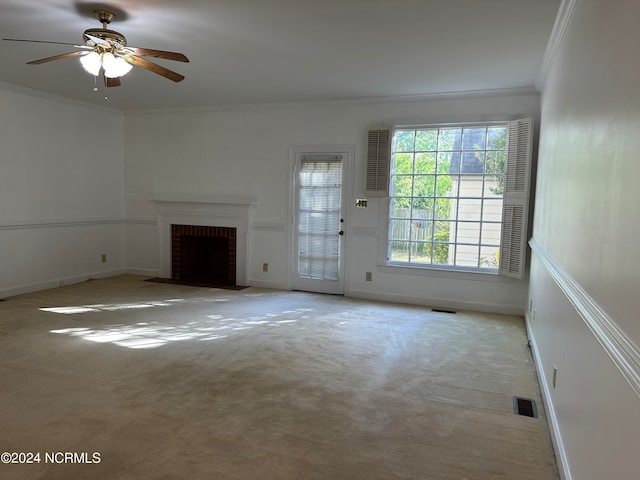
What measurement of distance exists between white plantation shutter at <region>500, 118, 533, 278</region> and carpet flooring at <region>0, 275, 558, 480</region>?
71 centimetres

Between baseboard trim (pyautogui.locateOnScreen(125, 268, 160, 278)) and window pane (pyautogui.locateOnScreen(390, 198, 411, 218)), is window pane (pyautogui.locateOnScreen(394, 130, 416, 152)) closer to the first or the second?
window pane (pyautogui.locateOnScreen(390, 198, 411, 218))

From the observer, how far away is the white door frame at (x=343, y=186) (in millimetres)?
5824

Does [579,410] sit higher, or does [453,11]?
[453,11]

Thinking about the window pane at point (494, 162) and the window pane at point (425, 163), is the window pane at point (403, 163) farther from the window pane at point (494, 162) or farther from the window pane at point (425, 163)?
the window pane at point (494, 162)

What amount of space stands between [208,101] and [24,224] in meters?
2.88

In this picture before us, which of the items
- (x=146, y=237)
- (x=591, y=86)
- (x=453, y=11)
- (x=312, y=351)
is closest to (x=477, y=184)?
(x=453, y=11)

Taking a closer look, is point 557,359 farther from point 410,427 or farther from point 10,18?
point 10,18

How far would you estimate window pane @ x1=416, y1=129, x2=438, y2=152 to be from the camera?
5445mm

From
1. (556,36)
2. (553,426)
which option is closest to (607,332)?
(553,426)

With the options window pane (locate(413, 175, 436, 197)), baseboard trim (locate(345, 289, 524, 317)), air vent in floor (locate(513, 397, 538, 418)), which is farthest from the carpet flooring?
window pane (locate(413, 175, 436, 197))

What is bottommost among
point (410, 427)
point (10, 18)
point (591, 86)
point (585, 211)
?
point (410, 427)

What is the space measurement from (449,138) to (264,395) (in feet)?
12.8

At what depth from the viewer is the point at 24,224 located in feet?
18.3

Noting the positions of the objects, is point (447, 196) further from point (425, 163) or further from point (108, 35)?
point (108, 35)
